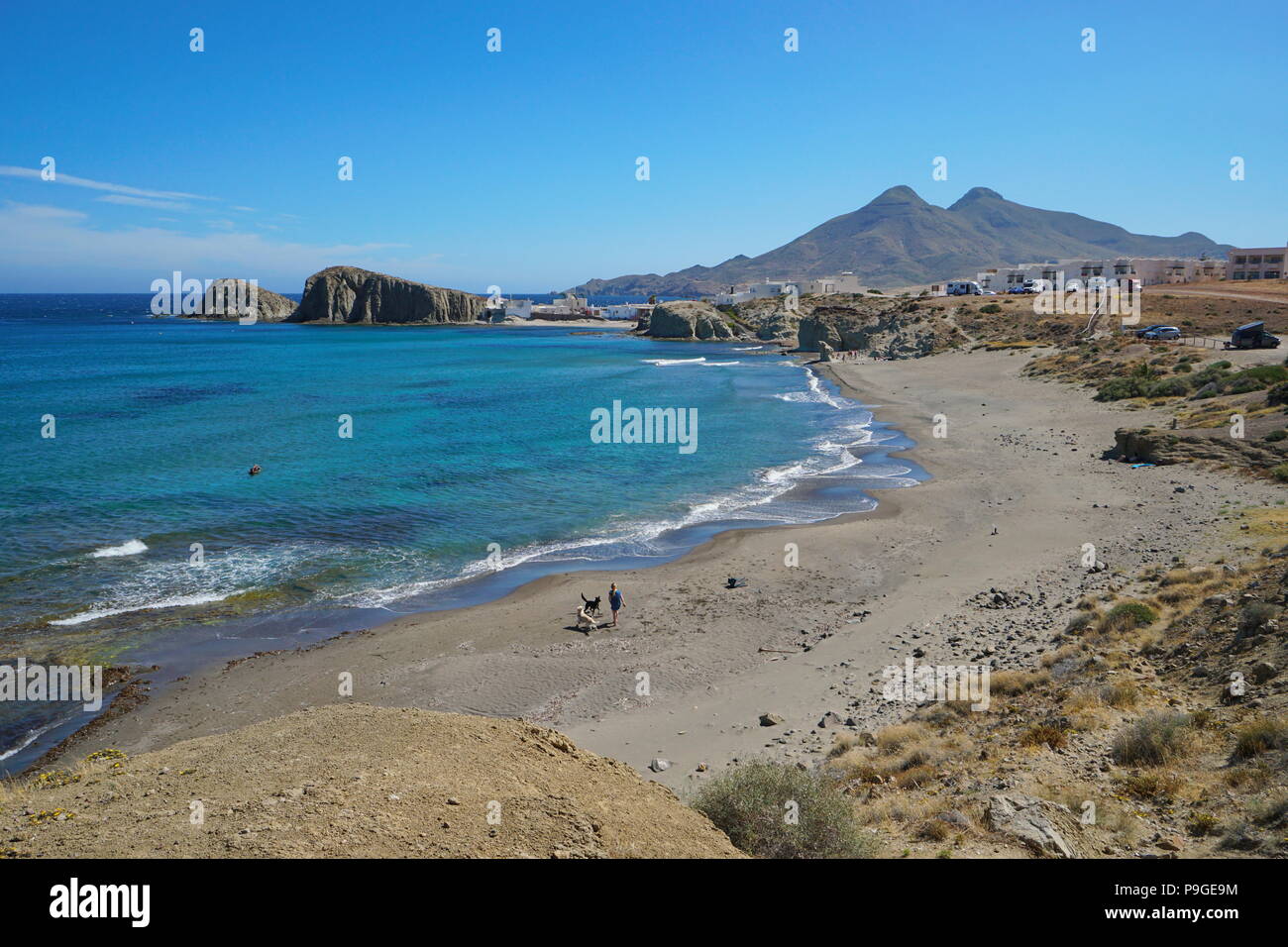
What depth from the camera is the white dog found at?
17.9 metres

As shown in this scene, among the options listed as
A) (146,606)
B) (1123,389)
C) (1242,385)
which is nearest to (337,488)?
(146,606)

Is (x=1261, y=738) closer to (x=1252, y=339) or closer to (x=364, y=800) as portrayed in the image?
(x=364, y=800)

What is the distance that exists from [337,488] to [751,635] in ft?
66.5

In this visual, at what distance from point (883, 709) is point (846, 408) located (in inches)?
1669

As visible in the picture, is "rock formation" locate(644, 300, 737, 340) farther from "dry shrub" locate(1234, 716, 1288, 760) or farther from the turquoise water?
"dry shrub" locate(1234, 716, 1288, 760)

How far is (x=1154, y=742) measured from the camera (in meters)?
9.42

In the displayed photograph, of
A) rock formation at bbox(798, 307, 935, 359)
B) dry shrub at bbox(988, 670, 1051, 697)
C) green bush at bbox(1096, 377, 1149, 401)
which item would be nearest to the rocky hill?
dry shrub at bbox(988, 670, 1051, 697)

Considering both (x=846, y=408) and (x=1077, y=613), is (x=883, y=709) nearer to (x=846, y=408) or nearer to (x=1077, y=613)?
(x=1077, y=613)

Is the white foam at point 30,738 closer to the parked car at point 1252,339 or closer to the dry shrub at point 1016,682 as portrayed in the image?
the dry shrub at point 1016,682

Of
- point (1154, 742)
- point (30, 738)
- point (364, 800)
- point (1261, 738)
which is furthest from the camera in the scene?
point (30, 738)

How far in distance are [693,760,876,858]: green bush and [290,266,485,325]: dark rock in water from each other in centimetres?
17185

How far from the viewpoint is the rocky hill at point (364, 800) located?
6141 millimetres

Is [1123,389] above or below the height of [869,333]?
below
